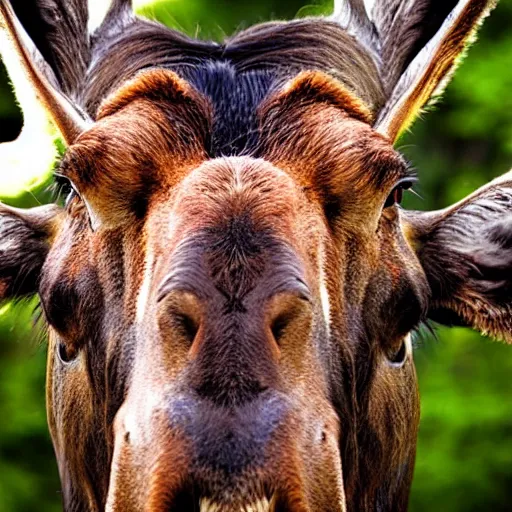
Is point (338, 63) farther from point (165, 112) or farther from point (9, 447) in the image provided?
point (9, 447)

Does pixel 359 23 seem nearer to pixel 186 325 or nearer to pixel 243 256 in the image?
pixel 243 256

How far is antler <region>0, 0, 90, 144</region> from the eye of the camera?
641 cm

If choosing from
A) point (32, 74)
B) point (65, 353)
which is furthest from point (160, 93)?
point (65, 353)

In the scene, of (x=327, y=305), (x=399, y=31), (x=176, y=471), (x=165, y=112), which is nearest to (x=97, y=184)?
(x=165, y=112)

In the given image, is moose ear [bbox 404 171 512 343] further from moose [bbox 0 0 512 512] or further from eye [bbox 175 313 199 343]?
eye [bbox 175 313 199 343]

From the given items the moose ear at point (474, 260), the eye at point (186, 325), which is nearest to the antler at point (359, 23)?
the moose ear at point (474, 260)

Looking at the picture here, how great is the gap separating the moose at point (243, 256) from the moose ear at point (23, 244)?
0.01 meters

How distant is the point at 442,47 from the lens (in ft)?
21.1

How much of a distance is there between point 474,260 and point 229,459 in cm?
258

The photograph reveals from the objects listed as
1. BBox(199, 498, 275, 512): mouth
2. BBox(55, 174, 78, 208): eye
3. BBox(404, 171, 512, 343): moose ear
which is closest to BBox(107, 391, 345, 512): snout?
BBox(199, 498, 275, 512): mouth

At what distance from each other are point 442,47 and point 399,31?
103 cm

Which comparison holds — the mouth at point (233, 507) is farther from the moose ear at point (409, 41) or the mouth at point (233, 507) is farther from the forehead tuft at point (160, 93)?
the moose ear at point (409, 41)

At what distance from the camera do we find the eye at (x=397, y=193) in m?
6.20

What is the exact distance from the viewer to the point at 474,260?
284 inches
